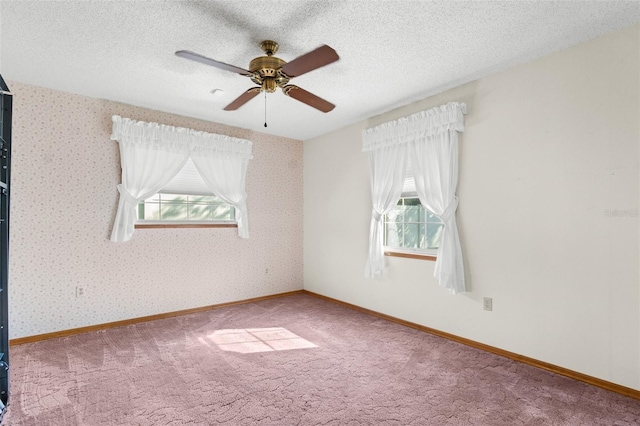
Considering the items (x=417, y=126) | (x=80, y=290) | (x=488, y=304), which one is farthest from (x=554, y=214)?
(x=80, y=290)

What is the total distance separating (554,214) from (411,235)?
147cm

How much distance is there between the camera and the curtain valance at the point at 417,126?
3180mm

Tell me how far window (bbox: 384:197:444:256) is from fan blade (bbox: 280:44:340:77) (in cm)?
211

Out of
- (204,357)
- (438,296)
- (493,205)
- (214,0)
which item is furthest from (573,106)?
(204,357)

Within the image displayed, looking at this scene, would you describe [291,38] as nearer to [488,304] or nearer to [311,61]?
[311,61]

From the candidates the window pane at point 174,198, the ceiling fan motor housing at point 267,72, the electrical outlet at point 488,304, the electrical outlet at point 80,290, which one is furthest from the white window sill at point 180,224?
the electrical outlet at point 488,304

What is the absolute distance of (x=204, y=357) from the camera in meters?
2.89

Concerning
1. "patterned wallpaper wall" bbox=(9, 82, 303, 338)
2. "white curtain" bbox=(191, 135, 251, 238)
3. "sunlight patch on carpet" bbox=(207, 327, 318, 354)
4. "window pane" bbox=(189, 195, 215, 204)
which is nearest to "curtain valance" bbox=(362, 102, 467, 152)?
"white curtain" bbox=(191, 135, 251, 238)

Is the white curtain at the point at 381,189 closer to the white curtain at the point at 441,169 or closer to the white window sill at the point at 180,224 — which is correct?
the white curtain at the point at 441,169

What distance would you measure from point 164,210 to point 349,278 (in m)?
2.61

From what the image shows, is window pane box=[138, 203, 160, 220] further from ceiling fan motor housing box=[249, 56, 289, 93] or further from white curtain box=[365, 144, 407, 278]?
white curtain box=[365, 144, 407, 278]

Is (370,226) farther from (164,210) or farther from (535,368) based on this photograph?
(164,210)

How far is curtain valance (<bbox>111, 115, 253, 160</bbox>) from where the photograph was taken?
3.71 meters

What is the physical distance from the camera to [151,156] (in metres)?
3.90
